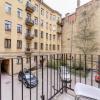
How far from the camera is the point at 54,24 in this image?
22.1 metres

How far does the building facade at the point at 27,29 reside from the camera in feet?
43.8

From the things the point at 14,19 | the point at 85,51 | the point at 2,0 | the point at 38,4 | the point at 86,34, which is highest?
the point at 38,4

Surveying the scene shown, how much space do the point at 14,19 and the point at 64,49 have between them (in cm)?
1009

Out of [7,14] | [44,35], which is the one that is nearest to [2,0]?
[7,14]

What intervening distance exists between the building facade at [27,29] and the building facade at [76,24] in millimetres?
1376

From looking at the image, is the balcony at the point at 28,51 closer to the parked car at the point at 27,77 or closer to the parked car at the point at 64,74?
the parked car at the point at 27,77

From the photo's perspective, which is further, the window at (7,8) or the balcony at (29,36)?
the balcony at (29,36)

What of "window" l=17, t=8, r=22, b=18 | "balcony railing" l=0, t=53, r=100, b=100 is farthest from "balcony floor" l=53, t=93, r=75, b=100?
"window" l=17, t=8, r=22, b=18

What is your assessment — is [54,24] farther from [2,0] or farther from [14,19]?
[2,0]

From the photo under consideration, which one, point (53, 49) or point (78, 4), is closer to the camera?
point (78, 4)

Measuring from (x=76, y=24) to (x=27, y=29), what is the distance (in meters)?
6.40

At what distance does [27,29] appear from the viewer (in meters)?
16.4

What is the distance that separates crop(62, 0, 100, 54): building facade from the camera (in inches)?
641

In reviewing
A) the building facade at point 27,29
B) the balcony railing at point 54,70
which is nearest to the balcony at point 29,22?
the building facade at point 27,29
